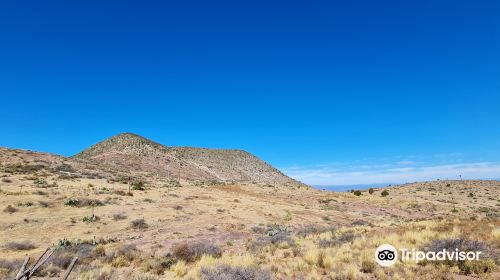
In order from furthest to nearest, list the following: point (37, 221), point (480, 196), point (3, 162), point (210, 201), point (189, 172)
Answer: point (189, 172) → point (480, 196) → point (3, 162) → point (210, 201) → point (37, 221)

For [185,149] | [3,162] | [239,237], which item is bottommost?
[239,237]

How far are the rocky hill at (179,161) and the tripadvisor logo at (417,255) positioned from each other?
6929 cm

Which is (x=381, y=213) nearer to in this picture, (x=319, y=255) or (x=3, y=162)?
(x=319, y=255)

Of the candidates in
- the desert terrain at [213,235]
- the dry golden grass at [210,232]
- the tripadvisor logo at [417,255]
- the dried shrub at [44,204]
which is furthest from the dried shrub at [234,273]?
the dried shrub at [44,204]

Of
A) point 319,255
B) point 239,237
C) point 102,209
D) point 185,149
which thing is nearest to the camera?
point 319,255

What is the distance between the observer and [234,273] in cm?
1148

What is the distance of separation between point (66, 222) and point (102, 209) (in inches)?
190

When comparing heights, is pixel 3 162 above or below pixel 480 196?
above

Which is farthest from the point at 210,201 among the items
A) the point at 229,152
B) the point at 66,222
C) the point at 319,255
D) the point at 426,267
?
the point at 229,152

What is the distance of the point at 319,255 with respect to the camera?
46.0 feet

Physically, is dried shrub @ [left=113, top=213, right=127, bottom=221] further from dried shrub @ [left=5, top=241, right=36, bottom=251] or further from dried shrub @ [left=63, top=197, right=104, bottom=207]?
dried shrub @ [left=5, top=241, right=36, bottom=251]

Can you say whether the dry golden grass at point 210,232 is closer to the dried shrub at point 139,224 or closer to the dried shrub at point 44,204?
the dried shrub at point 44,204

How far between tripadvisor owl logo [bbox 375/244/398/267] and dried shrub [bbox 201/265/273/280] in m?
4.51

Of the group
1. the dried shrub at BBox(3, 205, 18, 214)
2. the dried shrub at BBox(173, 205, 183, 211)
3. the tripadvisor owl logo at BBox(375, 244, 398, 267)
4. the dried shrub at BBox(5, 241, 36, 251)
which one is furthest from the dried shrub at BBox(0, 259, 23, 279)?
the dried shrub at BBox(173, 205, 183, 211)
